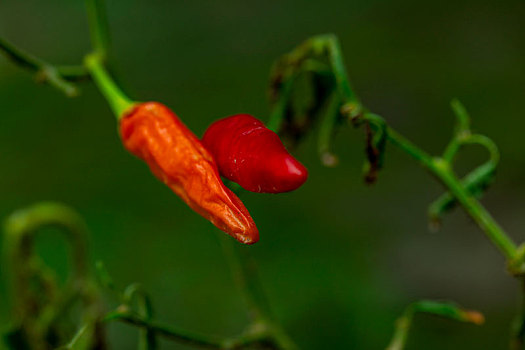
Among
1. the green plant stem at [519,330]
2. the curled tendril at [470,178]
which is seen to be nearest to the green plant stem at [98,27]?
the curled tendril at [470,178]

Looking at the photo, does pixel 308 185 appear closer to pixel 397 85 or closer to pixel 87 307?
pixel 397 85

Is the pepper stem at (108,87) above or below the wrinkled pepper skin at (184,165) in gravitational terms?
above

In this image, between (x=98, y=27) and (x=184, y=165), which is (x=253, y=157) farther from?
(x=98, y=27)

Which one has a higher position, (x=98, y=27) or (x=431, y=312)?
(x=98, y=27)

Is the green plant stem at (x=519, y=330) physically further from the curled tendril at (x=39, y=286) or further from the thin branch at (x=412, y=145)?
the curled tendril at (x=39, y=286)

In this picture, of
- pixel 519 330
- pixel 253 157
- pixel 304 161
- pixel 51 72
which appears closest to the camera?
pixel 253 157

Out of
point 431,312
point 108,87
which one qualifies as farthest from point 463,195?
point 108,87
